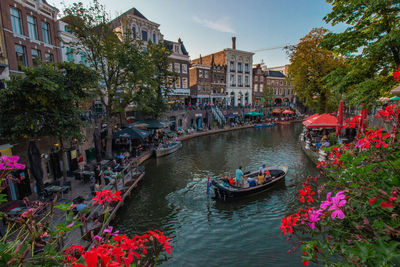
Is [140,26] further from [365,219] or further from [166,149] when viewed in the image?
[365,219]

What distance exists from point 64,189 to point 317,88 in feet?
83.0

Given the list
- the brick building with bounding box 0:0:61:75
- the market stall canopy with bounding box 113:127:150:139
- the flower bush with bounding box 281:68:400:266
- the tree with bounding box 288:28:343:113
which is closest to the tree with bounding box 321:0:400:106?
the flower bush with bounding box 281:68:400:266

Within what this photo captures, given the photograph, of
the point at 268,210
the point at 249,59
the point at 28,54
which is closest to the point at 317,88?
the point at 268,210

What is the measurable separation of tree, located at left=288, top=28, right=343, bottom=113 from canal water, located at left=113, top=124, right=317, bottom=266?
8092 mm

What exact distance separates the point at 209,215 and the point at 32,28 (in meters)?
20.2

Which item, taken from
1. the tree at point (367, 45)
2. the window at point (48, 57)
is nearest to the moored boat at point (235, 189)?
the tree at point (367, 45)

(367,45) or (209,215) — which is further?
(209,215)

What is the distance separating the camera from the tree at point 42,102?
10.6 m

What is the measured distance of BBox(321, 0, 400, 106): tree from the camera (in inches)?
307

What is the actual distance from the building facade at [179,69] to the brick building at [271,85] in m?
27.4

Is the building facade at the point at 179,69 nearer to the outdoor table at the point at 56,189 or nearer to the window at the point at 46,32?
the window at the point at 46,32

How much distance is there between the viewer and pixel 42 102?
10945 mm

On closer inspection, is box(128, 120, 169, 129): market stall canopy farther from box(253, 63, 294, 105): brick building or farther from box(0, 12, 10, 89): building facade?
box(253, 63, 294, 105): brick building

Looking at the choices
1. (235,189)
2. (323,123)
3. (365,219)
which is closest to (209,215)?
(235,189)
